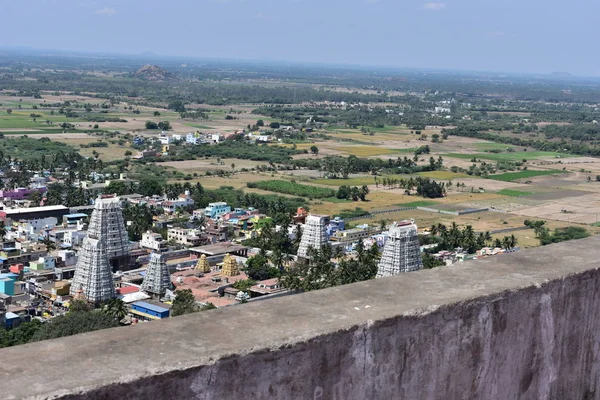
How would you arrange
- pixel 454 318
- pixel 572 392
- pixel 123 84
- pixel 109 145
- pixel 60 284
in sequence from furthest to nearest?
1. pixel 123 84
2. pixel 109 145
3. pixel 60 284
4. pixel 572 392
5. pixel 454 318

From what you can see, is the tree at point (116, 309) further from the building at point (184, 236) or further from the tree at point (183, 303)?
the building at point (184, 236)

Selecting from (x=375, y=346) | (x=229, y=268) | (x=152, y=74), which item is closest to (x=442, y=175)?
Answer: (x=229, y=268)

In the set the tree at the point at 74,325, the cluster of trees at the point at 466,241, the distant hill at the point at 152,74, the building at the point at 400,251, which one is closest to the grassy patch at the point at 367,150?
the cluster of trees at the point at 466,241

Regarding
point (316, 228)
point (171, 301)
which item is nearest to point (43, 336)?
point (171, 301)

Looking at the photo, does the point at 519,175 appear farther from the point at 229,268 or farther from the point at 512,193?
the point at 229,268

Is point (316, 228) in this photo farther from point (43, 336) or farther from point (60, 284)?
point (43, 336)
